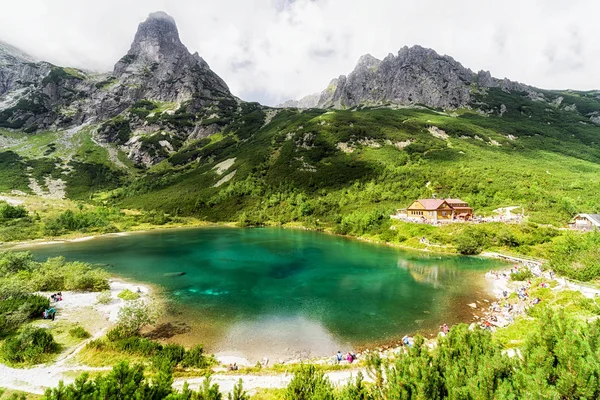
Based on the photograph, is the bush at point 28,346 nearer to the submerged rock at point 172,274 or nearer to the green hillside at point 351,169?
the submerged rock at point 172,274

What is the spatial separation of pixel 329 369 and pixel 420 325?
488 inches

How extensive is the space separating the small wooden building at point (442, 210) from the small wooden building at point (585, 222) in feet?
61.0

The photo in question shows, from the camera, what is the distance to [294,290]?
125ft

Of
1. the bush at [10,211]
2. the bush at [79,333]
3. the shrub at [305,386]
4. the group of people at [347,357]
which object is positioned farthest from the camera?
the bush at [10,211]

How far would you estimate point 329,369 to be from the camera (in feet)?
62.7

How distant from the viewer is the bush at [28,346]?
18.8 m

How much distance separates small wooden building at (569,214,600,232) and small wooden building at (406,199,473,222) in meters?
18.6

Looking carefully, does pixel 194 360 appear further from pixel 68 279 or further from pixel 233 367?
pixel 68 279

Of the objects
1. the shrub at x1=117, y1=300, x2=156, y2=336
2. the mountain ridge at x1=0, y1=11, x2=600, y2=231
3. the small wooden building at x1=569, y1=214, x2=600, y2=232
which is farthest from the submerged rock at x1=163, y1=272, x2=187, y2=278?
the small wooden building at x1=569, y1=214, x2=600, y2=232

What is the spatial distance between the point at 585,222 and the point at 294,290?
6029 centimetres

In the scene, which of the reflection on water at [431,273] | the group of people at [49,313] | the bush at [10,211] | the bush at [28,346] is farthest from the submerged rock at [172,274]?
the bush at [10,211]

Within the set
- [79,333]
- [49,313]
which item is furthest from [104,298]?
[79,333]

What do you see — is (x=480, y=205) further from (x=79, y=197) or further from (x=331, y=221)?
(x=79, y=197)

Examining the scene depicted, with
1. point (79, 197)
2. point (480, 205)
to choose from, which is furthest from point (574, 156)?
point (79, 197)
